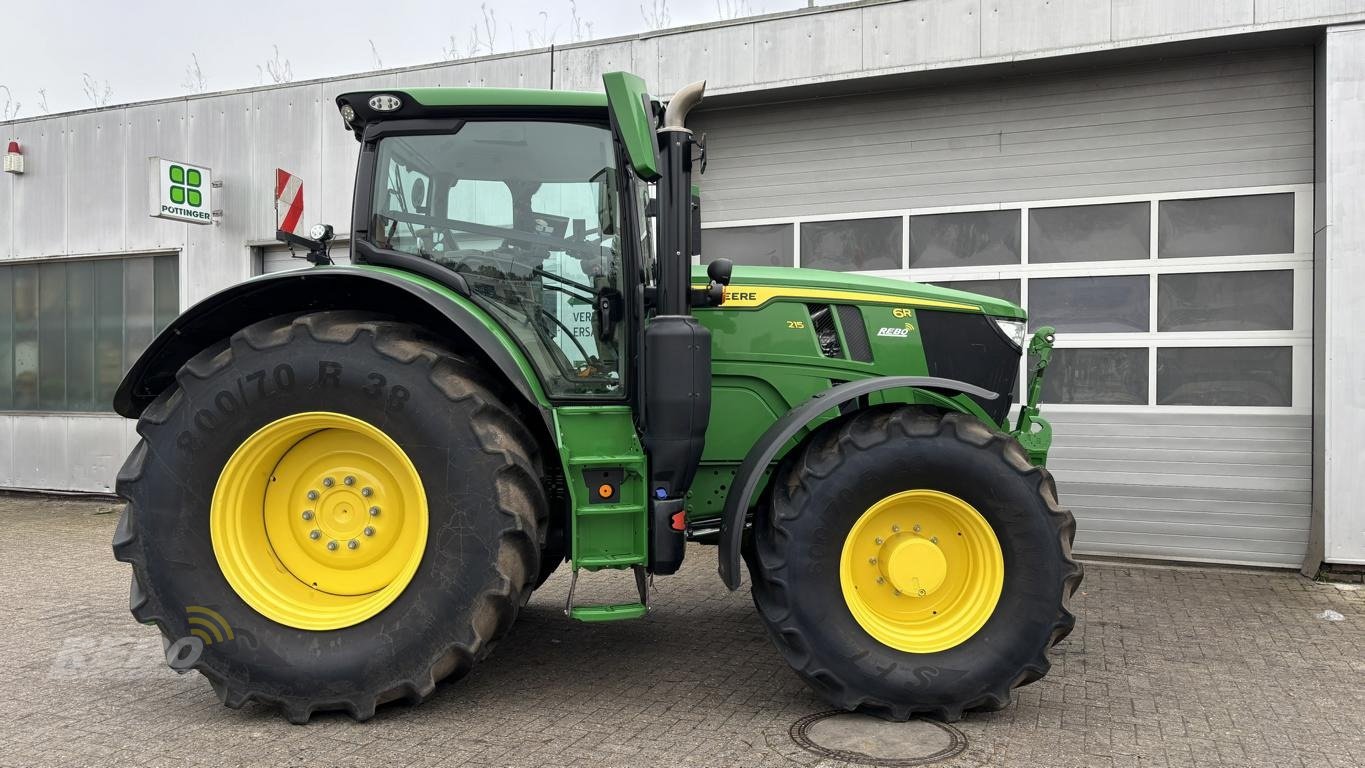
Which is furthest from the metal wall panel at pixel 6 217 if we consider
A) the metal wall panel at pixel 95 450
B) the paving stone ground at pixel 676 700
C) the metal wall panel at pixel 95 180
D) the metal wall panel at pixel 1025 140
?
the metal wall panel at pixel 1025 140

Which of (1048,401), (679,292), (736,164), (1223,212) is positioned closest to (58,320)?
(736,164)

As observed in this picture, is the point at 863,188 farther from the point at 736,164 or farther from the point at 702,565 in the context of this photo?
the point at 702,565

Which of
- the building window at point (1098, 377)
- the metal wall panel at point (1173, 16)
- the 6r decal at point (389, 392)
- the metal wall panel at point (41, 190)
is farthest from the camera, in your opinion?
the metal wall panel at point (41, 190)

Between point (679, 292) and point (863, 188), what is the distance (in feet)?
15.3

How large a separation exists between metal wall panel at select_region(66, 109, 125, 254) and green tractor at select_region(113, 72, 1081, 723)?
7.25 m

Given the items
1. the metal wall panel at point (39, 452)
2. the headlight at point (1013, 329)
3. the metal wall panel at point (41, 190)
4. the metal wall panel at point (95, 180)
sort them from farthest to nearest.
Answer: the metal wall panel at point (41, 190) < the metal wall panel at point (39, 452) < the metal wall panel at point (95, 180) < the headlight at point (1013, 329)

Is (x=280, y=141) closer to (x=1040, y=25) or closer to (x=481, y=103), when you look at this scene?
(x=481, y=103)

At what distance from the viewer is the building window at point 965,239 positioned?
7602 millimetres

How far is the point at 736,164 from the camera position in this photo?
8.39 metres

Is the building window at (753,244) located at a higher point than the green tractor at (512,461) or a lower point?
higher

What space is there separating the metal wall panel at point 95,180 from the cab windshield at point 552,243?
791 centimetres

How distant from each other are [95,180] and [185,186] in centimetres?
149

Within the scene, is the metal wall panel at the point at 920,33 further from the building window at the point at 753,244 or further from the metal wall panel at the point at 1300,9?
the metal wall panel at the point at 1300,9

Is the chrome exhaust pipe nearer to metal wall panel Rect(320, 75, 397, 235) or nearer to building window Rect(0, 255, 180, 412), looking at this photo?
metal wall panel Rect(320, 75, 397, 235)
